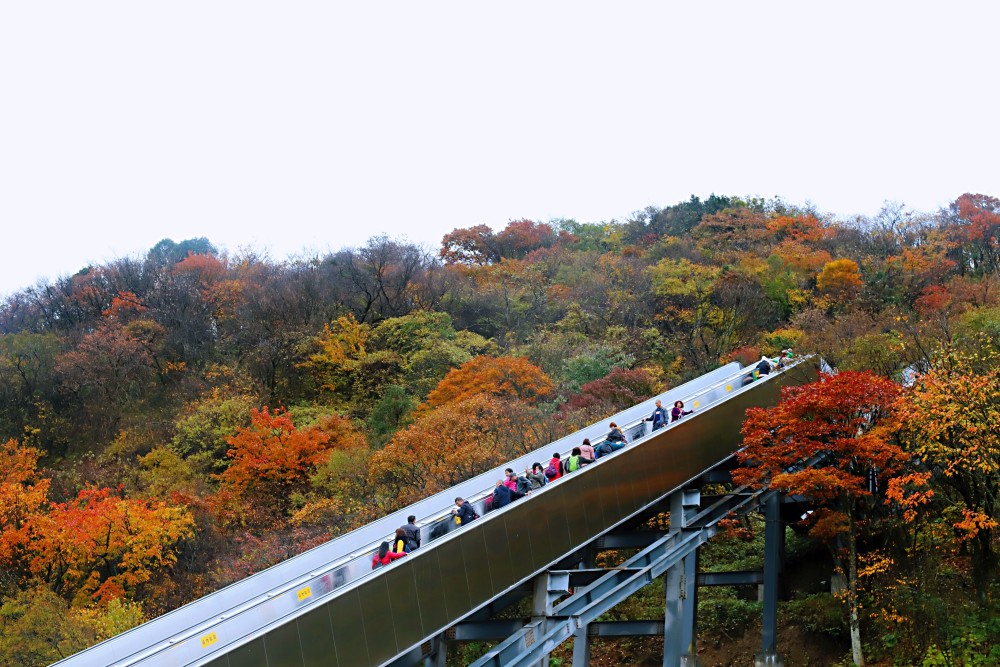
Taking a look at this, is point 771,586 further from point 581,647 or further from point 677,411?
point 581,647

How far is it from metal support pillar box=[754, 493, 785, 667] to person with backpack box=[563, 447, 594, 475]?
696 centimetres

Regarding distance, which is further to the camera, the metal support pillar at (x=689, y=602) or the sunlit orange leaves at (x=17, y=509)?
the sunlit orange leaves at (x=17, y=509)

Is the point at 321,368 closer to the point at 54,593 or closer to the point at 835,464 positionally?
the point at 54,593

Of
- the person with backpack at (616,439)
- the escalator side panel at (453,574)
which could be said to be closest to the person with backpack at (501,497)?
the escalator side panel at (453,574)

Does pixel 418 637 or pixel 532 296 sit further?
pixel 532 296

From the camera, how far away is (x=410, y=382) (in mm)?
40875

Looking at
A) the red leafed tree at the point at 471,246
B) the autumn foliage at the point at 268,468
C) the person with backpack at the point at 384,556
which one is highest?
the red leafed tree at the point at 471,246

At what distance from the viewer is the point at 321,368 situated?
4469 centimetres

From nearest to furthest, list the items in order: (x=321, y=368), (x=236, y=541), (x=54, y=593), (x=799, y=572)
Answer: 1. (x=799, y=572)
2. (x=54, y=593)
3. (x=236, y=541)
4. (x=321, y=368)

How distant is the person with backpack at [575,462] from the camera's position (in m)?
17.1

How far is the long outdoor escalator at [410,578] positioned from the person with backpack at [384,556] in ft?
0.88

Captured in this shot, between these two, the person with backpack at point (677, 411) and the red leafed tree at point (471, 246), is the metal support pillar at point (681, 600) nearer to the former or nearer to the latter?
the person with backpack at point (677, 411)

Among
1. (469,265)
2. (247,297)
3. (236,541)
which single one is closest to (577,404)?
(236,541)

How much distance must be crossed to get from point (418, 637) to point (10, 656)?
50.8 ft
